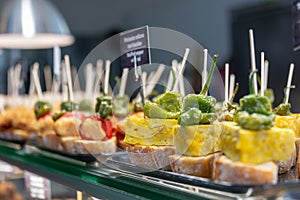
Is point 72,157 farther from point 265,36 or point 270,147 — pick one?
point 265,36

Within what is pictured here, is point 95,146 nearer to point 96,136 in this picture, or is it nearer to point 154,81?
point 96,136

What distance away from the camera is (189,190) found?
1065 millimetres

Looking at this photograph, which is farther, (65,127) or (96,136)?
(65,127)

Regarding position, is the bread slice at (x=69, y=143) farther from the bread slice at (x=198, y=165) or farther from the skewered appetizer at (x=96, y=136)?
the bread slice at (x=198, y=165)

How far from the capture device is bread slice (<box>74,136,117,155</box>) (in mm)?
1622

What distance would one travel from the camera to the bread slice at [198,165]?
115 centimetres

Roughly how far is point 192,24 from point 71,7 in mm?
1698

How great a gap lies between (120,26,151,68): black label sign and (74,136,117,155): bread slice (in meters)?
0.28

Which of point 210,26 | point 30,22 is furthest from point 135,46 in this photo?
point 210,26

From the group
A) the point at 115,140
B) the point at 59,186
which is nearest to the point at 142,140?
the point at 115,140

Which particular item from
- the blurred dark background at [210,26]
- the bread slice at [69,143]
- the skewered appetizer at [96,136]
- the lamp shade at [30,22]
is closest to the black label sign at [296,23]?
the skewered appetizer at [96,136]

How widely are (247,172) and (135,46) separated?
651mm

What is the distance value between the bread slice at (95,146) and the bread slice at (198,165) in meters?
0.50

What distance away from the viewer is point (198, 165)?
115 centimetres
